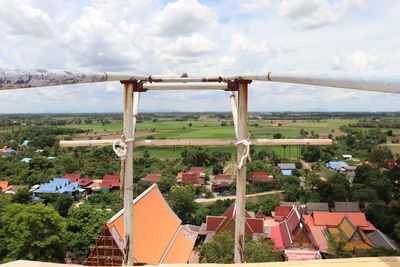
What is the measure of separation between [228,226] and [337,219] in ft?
21.8

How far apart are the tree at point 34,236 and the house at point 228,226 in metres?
5.97

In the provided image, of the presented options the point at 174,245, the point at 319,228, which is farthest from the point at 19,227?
the point at 319,228

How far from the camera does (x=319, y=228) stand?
1472 cm

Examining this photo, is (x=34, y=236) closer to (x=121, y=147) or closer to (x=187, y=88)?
(x=121, y=147)

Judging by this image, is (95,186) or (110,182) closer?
(110,182)

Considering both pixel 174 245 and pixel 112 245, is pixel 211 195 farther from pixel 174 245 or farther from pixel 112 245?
pixel 112 245

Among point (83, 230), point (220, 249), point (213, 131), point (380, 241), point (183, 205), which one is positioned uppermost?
point (220, 249)

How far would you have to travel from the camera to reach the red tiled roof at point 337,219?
1488 cm

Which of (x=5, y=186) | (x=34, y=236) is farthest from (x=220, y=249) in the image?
(x=5, y=186)

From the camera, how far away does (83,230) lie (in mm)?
11414

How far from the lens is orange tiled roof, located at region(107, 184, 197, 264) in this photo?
525 centimetres

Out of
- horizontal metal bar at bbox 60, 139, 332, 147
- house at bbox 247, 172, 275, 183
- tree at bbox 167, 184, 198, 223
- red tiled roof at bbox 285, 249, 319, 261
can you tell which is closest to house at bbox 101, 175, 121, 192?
tree at bbox 167, 184, 198, 223

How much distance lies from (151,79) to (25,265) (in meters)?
1.95

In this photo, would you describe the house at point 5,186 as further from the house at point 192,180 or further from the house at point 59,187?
the house at point 192,180
